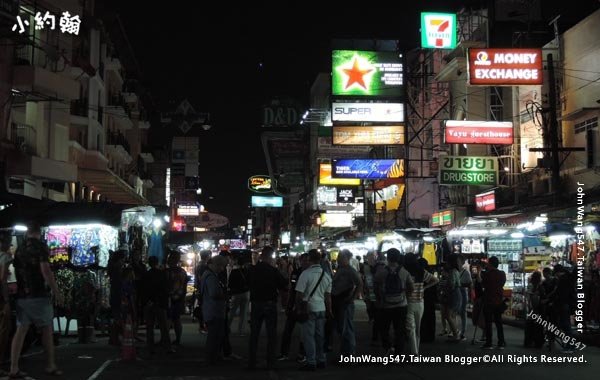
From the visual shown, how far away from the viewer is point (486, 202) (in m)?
29.0

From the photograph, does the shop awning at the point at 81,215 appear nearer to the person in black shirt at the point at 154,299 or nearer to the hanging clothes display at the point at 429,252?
the person in black shirt at the point at 154,299

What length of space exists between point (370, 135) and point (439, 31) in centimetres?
552

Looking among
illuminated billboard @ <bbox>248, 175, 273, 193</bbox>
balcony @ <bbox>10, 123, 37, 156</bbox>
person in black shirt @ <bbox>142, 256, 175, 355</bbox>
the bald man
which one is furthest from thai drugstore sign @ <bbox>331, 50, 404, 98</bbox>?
illuminated billboard @ <bbox>248, 175, 273, 193</bbox>

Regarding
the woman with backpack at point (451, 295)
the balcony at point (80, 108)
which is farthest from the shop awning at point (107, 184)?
the woman with backpack at point (451, 295)

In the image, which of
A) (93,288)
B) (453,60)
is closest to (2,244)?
(93,288)

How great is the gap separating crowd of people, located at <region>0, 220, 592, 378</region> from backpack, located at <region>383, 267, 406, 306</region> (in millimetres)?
17

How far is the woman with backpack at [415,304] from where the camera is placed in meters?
12.5

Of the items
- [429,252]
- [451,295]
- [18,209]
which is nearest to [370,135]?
[429,252]

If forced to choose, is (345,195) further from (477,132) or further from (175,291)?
(175,291)

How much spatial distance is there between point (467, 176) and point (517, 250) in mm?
5754

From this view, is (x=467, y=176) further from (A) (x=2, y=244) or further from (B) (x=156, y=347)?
(A) (x=2, y=244)

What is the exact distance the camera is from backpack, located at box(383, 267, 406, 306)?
12273mm

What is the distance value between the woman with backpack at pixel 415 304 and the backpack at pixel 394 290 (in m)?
0.45

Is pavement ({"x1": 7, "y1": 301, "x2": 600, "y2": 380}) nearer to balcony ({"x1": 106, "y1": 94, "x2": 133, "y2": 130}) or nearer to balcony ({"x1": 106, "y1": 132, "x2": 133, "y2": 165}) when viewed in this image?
balcony ({"x1": 106, "y1": 94, "x2": 133, "y2": 130})
